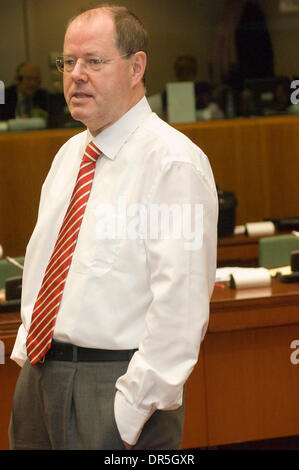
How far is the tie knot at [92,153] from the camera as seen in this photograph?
79.7 inches

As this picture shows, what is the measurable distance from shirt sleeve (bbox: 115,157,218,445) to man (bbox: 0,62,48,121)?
503 centimetres

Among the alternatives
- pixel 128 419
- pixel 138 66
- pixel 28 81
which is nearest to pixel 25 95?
pixel 28 81

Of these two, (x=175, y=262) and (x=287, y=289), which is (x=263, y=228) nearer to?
(x=287, y=289)

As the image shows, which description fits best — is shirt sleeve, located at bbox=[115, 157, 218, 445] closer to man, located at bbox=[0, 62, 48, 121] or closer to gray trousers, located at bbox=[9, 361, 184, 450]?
gray trousers, located at bbox=[9, 361, 184, 450]

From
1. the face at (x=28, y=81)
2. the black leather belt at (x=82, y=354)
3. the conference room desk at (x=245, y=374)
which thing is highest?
the face at (x=28, y=81)

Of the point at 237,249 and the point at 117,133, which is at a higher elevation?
the point at 117,133

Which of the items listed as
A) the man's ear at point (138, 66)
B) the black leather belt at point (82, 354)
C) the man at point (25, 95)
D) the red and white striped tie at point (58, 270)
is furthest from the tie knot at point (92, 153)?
the man at point (25, 95)

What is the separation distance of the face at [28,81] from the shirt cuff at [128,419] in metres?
5.33

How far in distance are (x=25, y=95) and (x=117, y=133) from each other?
16.6 feet

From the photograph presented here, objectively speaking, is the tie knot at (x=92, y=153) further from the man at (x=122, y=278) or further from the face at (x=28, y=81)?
the face at (x=28, y=81)

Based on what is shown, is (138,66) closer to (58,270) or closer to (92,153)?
(92,153)

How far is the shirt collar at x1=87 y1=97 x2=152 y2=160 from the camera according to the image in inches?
78.6

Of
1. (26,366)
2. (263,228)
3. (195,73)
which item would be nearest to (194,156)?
(26,366)

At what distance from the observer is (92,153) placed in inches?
80.0
